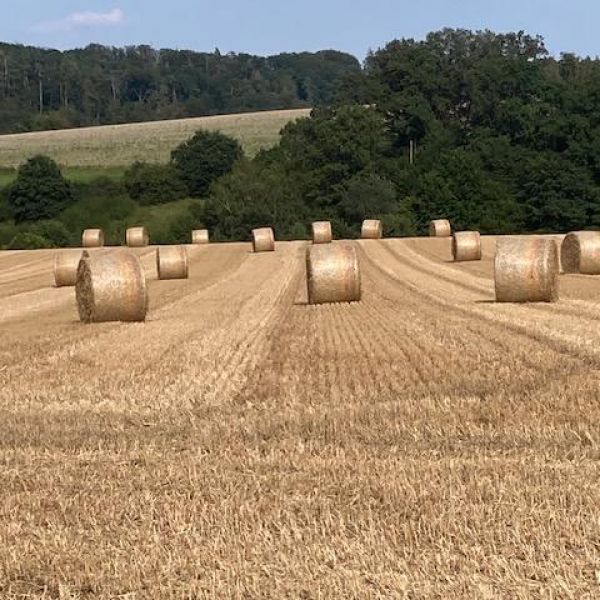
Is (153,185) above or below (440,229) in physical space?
above

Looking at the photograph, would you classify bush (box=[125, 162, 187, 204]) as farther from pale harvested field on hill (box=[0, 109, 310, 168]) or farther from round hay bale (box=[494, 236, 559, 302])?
round hay bale (box=[494, 236, 559, 302])

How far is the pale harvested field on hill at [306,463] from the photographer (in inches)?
198

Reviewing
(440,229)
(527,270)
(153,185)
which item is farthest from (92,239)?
(527,270)

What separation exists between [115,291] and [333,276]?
4.61 meters

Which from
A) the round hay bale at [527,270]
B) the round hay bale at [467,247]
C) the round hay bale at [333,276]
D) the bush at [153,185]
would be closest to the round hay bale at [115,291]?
the round hay bale at [333,276]

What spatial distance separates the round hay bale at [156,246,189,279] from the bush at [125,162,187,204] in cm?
5274

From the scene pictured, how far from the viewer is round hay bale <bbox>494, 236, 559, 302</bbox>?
18.6 metres

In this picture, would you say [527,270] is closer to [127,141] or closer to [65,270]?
[65,270]

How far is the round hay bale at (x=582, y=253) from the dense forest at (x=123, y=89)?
409 feet

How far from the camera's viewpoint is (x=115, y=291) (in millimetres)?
17500

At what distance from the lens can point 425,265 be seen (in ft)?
118

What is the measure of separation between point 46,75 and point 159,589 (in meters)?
176

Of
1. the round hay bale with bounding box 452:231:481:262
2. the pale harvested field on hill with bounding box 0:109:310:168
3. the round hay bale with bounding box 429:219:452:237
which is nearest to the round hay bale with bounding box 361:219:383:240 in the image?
the round hay bale with bounding box 429:219:452:237

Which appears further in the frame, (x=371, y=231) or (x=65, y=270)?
(x=371, y=231)
